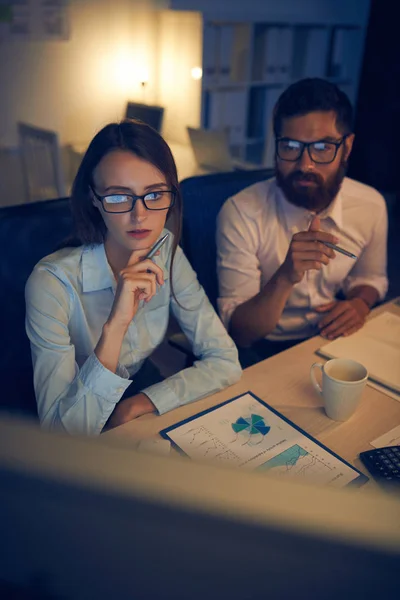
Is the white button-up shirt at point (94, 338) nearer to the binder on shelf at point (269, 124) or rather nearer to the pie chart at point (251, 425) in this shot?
the pie chart at point (251, 425)

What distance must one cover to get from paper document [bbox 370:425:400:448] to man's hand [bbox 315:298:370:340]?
14.3 inches

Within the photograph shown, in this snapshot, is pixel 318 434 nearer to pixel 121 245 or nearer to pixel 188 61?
pixel 121 245

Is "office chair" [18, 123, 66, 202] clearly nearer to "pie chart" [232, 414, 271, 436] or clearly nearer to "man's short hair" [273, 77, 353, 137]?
"man's short hair" [273, 77, 353, 137]

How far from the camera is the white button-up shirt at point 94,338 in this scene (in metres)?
0.97

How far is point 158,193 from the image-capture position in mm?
1078

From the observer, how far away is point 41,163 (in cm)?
334

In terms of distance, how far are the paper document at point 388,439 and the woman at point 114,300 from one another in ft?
0.99

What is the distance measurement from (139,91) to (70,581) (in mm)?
4617

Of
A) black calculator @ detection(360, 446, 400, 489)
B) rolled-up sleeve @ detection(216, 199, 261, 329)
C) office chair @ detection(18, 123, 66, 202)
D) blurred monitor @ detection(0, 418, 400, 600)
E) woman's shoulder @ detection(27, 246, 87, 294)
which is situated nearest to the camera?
blurred monitor @ detection(0, 418, 400, 600)

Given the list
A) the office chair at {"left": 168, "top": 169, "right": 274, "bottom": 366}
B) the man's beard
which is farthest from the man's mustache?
the office chair at {"left": 168, "top": 169, "right": 274, "bottom": 366}

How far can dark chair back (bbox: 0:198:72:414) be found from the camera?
47.1 inches

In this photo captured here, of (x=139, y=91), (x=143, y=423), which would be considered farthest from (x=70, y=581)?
(x=139, y=91)

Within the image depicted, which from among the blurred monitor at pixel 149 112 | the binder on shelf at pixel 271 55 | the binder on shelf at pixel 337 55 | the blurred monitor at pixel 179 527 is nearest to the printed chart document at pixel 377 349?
the blurred monitor at pixel 179 527

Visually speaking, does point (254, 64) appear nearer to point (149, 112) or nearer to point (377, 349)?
point (149, 112)
